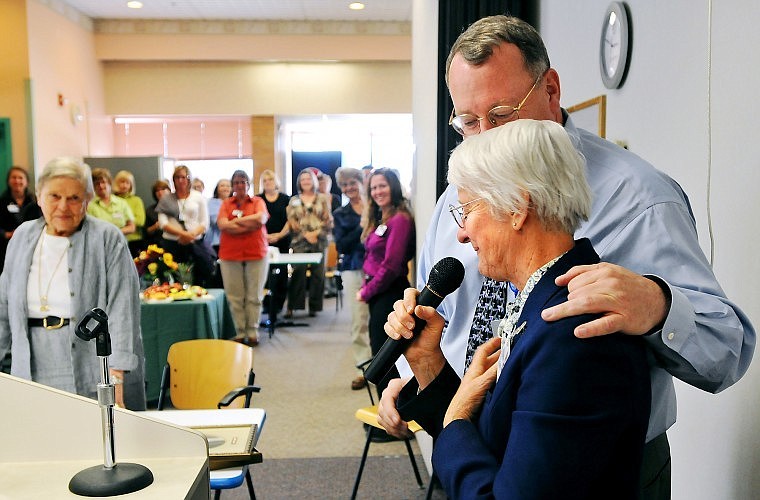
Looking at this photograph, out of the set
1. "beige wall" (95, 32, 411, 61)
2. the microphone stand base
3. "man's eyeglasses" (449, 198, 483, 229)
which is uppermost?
"beige wall" (95, 32, 411, 61)

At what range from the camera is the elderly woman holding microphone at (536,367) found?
903 millimetres

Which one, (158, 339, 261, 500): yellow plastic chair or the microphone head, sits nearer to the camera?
the microphone head

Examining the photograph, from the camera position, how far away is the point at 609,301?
3.01ft

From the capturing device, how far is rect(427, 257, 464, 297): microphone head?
Result: 1323mm

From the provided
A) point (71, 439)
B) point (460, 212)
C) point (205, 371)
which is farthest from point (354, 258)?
point (460, 212)

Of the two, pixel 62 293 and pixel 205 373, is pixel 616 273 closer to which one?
pixel 62 293

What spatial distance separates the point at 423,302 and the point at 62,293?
2.00m

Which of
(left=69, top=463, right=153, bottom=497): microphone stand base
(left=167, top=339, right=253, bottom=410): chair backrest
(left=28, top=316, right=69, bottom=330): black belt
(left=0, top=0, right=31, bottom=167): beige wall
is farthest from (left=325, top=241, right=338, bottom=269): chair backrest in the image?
(left=69, top=463, right=153, bottom=497): microphone stand base

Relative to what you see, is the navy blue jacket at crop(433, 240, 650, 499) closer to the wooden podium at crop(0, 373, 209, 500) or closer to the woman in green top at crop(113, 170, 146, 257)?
the wooden podium at crop(0, 373, 209, 500)

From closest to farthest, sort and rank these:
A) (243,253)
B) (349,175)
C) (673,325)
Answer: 1. (673,325)
2. (349,175)
3. (243,253)

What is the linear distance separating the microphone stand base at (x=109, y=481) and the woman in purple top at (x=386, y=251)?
2873 mm

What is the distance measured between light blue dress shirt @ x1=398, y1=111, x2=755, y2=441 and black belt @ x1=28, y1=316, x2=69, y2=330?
2.24m

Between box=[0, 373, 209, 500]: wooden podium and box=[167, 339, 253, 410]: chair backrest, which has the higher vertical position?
box=[0, 373, 209, 500]: wooden podium

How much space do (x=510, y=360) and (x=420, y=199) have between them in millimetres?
3364
